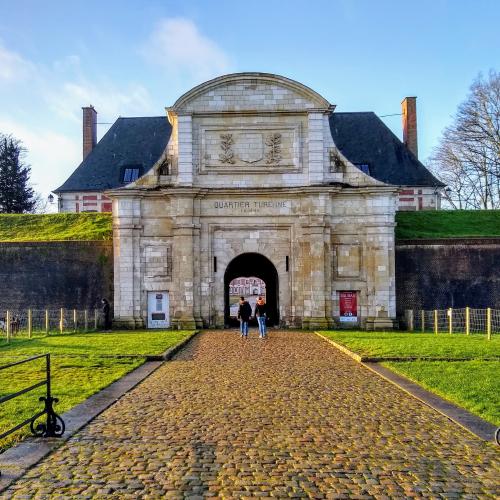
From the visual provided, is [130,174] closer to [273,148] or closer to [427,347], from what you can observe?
[273,148]

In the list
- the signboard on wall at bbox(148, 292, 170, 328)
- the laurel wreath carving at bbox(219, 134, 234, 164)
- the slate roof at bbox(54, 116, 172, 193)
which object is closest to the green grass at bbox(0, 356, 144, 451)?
the signboard on wall at bbox(148, 292, 170, 328)

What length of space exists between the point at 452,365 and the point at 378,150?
91.8 feet

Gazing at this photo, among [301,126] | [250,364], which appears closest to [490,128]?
[301,126]

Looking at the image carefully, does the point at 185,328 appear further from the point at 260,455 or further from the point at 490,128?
the point at 490,128

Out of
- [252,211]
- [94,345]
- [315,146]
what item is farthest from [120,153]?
Result: [94,345]

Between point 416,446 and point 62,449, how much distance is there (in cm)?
385

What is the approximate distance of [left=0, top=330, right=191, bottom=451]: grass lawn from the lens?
8555 mm

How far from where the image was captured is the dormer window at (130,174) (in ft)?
122

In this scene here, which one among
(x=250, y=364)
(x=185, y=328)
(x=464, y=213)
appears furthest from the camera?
(x=464, y=213)

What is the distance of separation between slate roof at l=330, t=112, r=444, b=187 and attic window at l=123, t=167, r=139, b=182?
42.3 feet

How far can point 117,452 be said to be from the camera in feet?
21.1

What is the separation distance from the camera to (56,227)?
98.1ft

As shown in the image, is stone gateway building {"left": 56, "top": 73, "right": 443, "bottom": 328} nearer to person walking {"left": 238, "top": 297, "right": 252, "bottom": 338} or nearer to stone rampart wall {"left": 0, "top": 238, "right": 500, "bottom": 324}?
stone rampart wall {"left": 0, "top": 238, "right": 500, "bottom": 324}

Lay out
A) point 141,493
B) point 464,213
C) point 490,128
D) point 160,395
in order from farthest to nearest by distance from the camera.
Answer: point 490,128 < point 464,213 < point 160,395 < point 141,493
